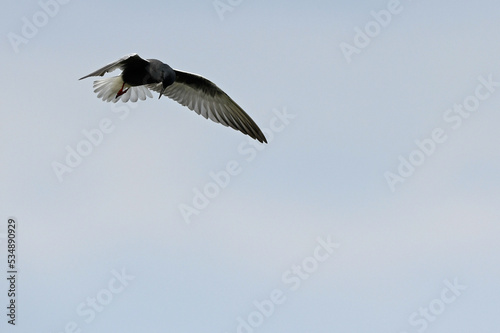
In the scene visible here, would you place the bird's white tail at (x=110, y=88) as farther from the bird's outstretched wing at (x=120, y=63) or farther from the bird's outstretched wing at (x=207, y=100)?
the bird's outstretched wing at (x=120, y=63)

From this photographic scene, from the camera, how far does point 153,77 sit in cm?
1419

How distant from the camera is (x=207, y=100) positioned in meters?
16.4

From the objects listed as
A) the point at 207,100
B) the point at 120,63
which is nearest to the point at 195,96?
the point at 207,100

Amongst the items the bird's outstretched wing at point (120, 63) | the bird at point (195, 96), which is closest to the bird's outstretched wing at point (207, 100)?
the bird at point (195, 96)

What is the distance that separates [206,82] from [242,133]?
1331mm

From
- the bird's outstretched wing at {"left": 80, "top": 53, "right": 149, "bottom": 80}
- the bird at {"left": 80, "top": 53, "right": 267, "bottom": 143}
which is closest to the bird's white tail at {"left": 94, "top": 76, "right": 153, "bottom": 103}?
the bird at {"left": 80, "top": 53, "right": 267, "bottom": 143}

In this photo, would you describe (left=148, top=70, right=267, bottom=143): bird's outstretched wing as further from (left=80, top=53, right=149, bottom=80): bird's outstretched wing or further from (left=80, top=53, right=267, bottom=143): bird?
(left=80, top=53, right=149, bottom=80): bird's outstretched wing

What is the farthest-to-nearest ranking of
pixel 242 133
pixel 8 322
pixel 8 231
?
1. pixel 242 133
2. pixel 8 231
3. pixel 8 322

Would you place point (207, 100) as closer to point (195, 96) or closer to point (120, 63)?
point (195, 96)

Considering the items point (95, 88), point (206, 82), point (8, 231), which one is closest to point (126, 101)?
point (95, 88)

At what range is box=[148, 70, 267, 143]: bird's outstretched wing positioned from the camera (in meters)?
16.1

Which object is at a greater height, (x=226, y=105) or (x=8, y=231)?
(x=226, y=105)

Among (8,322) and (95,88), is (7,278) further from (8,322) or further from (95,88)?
(95,88)

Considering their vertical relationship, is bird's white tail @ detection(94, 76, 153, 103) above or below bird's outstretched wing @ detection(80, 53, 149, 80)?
above
